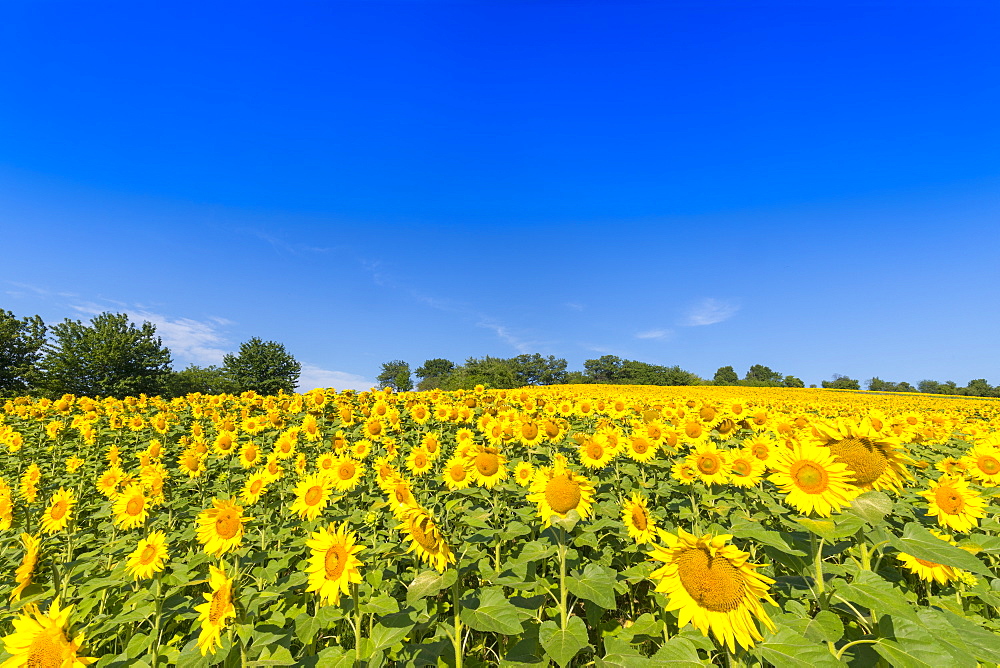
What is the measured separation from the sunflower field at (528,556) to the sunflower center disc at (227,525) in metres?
0.03

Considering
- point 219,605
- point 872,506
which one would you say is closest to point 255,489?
point 219,605

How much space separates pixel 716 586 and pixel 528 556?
4.71 feet

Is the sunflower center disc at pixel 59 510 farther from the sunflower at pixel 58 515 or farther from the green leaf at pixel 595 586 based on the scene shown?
the green leaf at pixel 595 586

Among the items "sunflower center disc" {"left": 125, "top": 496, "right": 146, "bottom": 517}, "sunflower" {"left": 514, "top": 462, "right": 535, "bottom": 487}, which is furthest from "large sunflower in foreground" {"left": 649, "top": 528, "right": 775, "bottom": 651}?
"sunflower center disc" {"left": 125, "top": 496, "right": 146, "bottom": 517}

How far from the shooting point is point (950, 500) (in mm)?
4012

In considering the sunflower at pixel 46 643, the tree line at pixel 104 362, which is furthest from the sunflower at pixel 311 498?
the tree line at pixel 104 362

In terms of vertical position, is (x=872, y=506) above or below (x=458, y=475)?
above

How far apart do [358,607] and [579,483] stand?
1878 millimetres

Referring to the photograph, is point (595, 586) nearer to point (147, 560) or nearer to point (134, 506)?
point (147, 560)

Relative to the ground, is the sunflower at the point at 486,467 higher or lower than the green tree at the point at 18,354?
lower

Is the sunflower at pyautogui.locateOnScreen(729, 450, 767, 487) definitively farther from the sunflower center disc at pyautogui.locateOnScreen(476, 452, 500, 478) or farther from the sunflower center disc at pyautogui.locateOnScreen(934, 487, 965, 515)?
the sunflower center disc at pyautogui.locateOnScreen(476, 452, 500, 478)

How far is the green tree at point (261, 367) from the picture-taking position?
48938mm

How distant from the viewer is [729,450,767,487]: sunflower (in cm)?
476

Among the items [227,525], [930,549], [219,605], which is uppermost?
[930,549]
